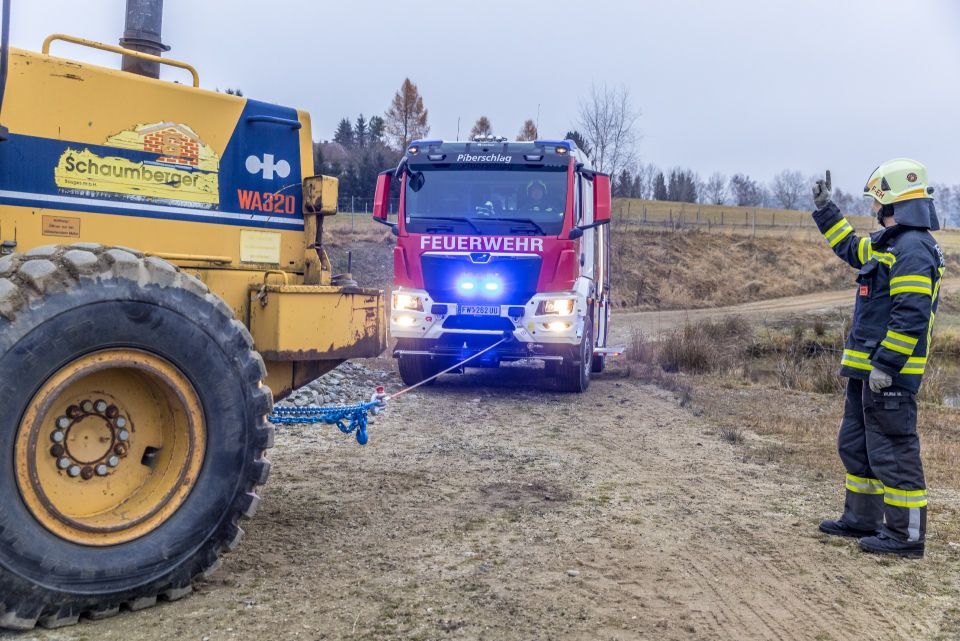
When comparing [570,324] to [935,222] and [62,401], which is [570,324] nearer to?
[935,222]

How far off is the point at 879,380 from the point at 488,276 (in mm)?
6064

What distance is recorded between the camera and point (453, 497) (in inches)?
232

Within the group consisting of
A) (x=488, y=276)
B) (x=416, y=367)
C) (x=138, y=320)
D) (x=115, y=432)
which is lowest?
(x=416, y=367)

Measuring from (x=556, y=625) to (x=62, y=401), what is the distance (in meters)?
2.29

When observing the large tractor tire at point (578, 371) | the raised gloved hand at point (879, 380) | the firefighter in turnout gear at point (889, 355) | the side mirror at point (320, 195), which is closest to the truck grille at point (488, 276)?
the large tractor tire at point (578, 371)

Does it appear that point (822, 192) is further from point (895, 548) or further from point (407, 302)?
point (407, 302)

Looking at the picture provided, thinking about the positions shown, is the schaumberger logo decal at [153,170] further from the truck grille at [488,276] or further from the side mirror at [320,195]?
the truck grille at [488,276]

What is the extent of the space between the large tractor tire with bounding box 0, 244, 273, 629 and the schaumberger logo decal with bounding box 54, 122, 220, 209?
0.84 m

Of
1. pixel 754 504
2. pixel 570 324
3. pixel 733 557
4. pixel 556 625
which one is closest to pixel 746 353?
pixel 570 324

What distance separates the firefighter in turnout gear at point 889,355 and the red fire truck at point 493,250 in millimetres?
5172

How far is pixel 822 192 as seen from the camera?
547 cm

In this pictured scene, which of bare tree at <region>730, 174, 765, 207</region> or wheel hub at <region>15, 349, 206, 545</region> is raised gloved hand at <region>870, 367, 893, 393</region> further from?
bare tree at <region>730, 174, 765, 207</region>

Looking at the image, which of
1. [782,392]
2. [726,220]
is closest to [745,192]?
[726,220]

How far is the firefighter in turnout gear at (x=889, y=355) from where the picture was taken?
16.2 ft
